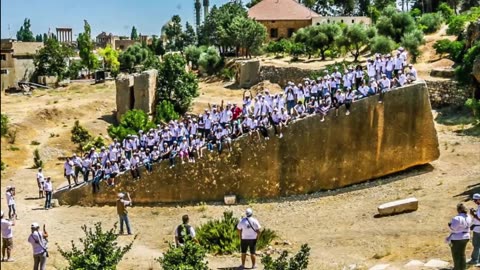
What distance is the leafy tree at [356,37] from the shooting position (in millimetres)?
43134

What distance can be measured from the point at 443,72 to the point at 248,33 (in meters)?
24.2

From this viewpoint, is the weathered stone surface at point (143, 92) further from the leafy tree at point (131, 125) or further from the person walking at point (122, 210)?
the person walking at point (122, 210)

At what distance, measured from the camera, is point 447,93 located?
31.3 meters

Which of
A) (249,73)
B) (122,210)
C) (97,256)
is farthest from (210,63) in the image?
(97,256)

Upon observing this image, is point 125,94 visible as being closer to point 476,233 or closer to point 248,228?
point 248,228

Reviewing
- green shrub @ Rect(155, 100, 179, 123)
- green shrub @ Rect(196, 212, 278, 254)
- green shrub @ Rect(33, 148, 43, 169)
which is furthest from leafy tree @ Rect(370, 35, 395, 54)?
green shrub @ Rect(196, 212, 278, 254)

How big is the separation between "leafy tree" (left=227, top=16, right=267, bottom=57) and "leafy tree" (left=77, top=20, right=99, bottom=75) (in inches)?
634

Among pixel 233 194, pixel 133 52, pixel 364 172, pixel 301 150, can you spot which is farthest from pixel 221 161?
pixel 133 52

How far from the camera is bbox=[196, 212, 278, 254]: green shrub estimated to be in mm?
14867

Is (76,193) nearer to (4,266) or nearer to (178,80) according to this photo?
(4,266)

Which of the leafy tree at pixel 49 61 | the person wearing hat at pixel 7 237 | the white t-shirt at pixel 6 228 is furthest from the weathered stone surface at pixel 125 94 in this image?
the white t-shirt at pixel 6 228

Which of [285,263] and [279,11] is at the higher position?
[279,11]

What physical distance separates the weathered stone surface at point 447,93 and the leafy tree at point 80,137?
18246mm

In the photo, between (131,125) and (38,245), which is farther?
(131,125)
